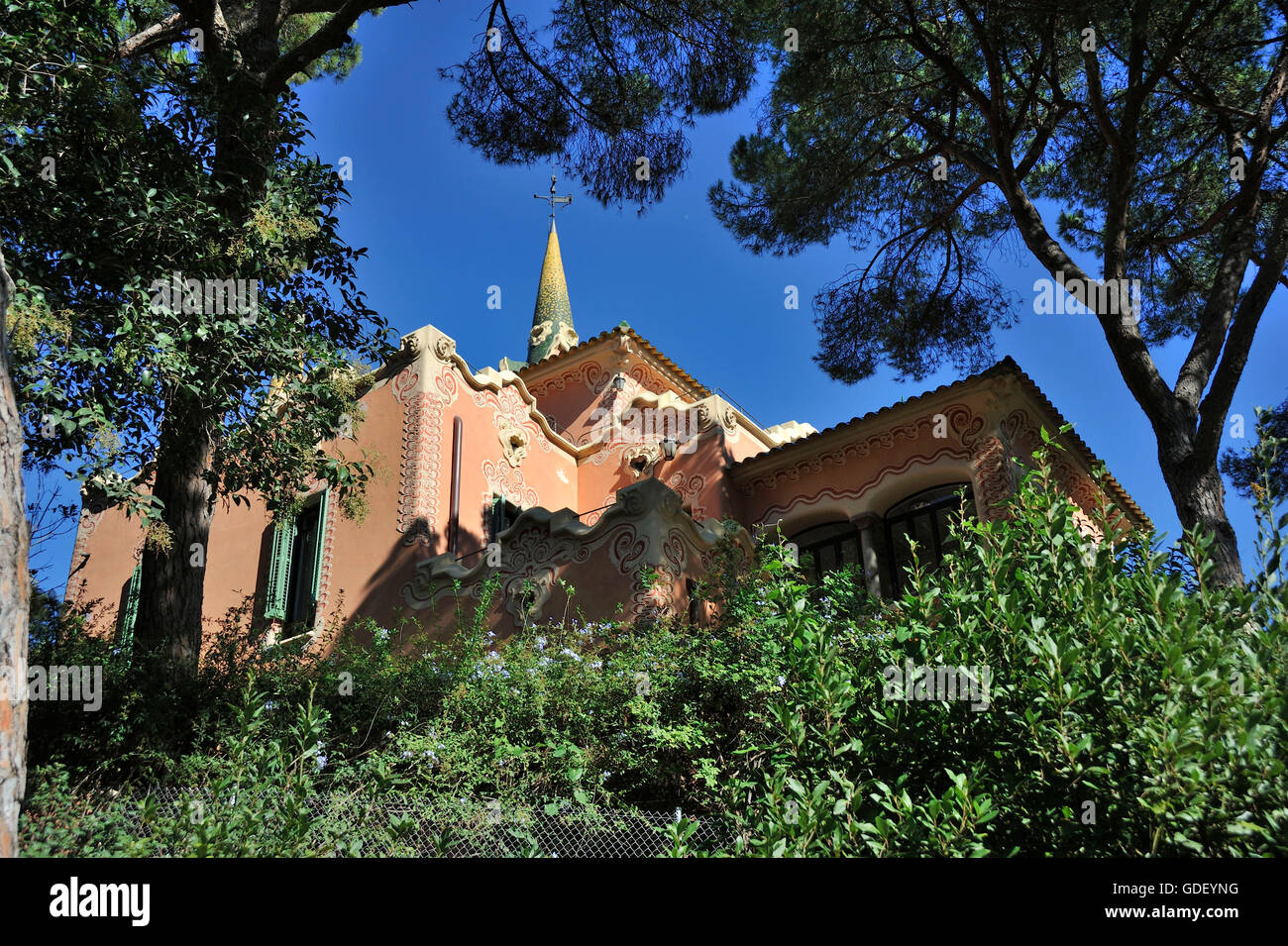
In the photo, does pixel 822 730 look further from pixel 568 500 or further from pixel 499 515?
pixel 568 500

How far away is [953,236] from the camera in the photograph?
11.6m

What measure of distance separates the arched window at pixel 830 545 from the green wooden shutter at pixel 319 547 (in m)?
5.66

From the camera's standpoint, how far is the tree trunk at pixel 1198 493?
6.89 meters

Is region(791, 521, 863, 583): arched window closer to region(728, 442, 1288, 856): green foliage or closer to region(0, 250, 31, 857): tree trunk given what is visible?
region(728, 442, 1288, 856): green foliage

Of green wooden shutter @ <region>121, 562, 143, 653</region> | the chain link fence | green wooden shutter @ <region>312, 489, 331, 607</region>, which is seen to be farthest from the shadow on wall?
the chain link fence

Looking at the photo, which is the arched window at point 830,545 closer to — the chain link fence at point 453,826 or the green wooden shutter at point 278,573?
the green wooden shutter at point 278,573

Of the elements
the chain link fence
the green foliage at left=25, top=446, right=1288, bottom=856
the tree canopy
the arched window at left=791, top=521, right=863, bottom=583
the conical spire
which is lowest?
the chain link fence

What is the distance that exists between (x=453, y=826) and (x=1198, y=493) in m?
6.09

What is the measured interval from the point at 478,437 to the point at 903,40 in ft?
21.5

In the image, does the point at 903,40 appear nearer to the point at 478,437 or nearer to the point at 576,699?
the point at 478,437

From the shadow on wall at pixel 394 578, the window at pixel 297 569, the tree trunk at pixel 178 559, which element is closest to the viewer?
the tree trunk at pixel 178 559

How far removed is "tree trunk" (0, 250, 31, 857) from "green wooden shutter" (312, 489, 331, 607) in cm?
680

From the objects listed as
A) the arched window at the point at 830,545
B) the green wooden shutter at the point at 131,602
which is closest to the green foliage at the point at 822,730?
the green wooden shutter at the point at 131,602

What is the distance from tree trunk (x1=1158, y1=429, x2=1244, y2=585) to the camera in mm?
6895
